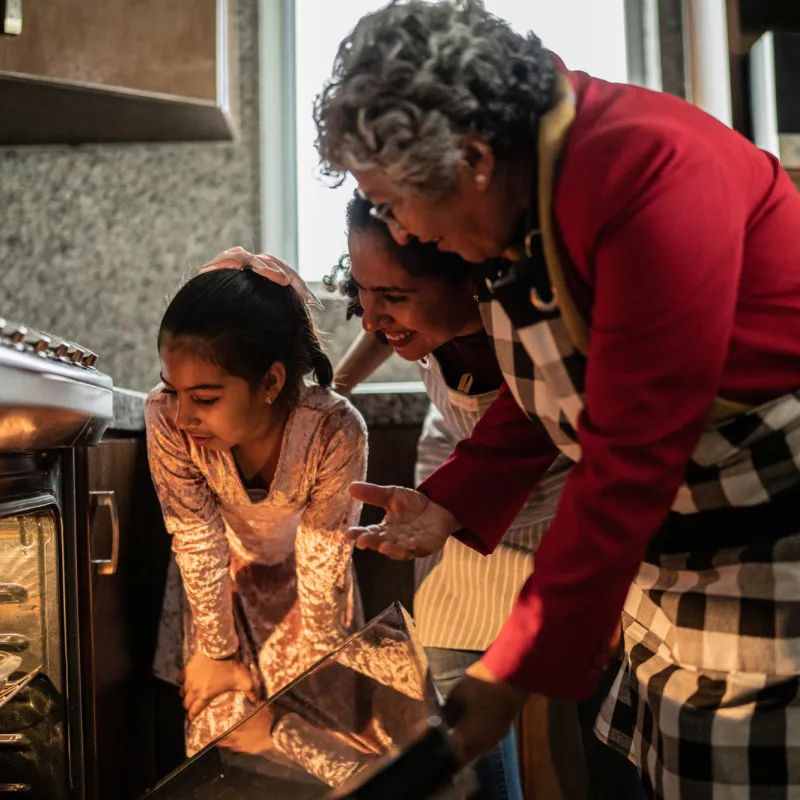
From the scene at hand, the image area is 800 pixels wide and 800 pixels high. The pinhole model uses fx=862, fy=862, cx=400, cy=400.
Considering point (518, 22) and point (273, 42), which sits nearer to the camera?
point (273, 42)

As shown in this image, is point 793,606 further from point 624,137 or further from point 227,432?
point 227,432

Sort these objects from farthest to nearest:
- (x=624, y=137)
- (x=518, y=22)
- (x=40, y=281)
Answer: (x=518, y=22) → (x=40, y=281) → (x=624, y=137)

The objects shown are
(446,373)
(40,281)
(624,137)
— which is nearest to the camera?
(624,137)

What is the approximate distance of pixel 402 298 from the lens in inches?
35.4

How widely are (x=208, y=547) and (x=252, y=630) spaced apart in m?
0.18

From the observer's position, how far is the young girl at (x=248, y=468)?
119 centimetres

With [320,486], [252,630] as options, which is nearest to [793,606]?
[320,486]

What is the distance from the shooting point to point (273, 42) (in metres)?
1.96

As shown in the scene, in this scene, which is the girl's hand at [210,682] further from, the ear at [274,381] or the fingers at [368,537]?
the fingers at [368,537]

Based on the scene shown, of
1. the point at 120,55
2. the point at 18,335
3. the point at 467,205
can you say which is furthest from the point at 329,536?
the point at 120,55

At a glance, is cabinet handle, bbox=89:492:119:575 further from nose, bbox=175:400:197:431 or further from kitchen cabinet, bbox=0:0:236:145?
kitchen cabinet, bbox=0:0:236:145

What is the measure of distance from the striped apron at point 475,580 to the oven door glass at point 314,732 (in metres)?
0.52

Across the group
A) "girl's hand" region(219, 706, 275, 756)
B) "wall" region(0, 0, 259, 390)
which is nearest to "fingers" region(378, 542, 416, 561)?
"girl's hand" region(219, 706, 275, 756)

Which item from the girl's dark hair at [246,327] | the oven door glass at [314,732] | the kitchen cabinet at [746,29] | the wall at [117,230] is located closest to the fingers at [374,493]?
the oven door glass at [314,732]
